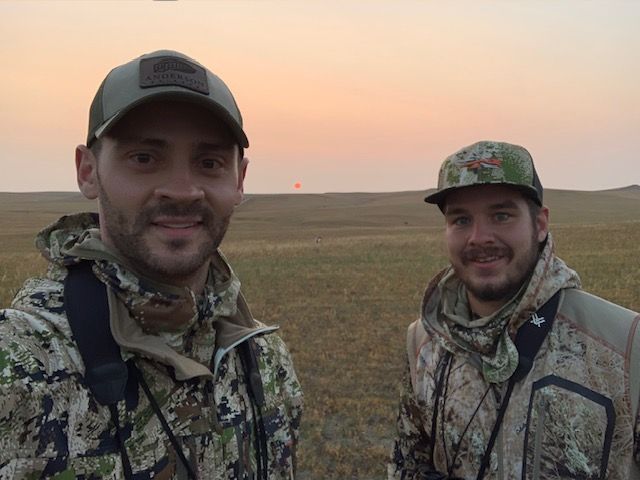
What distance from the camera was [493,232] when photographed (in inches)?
114

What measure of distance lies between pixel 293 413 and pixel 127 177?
4.21 feet

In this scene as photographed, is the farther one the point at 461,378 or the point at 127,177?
the point at 461,378

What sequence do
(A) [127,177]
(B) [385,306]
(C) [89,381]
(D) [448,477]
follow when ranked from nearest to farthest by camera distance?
(C) [89,381], (A) [127,177], (D) [448,477], (B) [385,306]

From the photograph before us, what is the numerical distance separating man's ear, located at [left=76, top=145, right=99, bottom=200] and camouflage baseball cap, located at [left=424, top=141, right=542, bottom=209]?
5.91 ft

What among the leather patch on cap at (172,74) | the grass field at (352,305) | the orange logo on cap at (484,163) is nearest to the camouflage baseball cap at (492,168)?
the orange logo on cap at (484,163)

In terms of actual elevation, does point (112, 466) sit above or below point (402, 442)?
above

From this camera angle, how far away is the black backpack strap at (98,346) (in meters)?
1.73

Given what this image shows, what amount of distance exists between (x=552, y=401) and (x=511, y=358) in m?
0.27

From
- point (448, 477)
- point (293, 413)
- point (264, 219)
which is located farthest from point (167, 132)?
point (264, 219)

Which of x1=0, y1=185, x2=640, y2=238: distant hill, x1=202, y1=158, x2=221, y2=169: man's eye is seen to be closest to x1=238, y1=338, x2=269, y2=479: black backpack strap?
x1=202, y1=158, x2=221, y2=169: man's eye

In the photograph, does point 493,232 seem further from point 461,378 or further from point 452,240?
point 461,378

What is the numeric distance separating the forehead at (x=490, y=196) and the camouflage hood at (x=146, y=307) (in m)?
1.46

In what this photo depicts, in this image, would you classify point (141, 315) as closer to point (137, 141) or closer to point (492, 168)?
point (137, 141)

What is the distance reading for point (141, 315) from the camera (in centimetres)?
194
